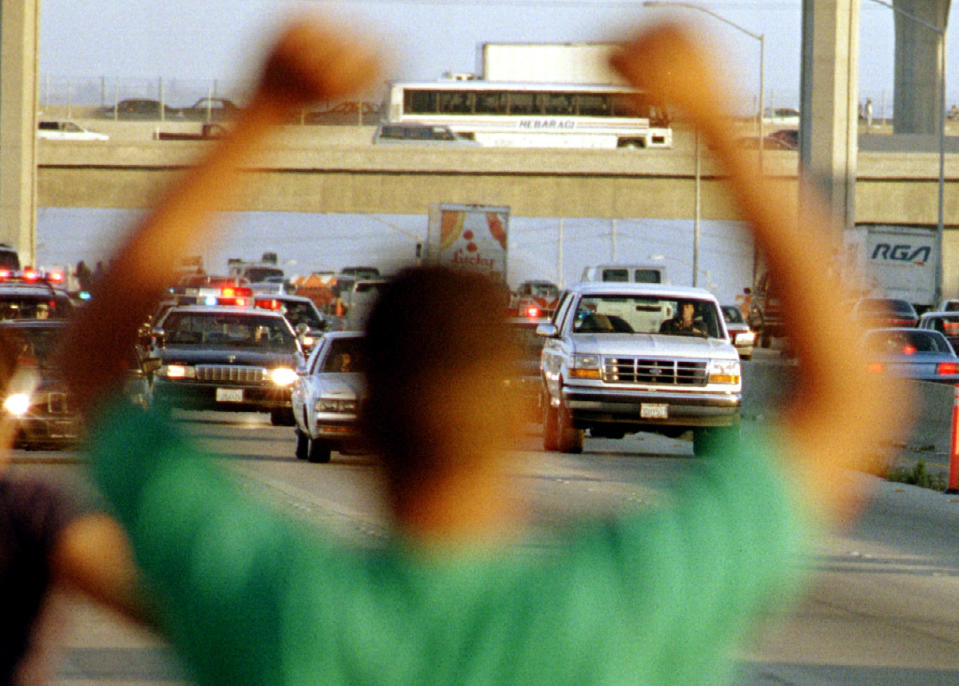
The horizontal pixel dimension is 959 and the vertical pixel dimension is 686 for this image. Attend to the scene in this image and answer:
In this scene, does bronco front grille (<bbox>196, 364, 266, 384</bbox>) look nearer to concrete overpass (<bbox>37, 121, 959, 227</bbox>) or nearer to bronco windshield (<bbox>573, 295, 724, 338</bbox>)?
bronco windshield (<bbox>573, 295, 724, 338</bbox>)

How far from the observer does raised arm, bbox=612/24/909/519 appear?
2.41 metres

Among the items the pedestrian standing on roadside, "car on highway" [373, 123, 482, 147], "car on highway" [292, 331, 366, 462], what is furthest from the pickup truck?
"car on highway" [373, 123, 482, 147]

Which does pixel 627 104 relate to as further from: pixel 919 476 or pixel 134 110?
pixel 134 110

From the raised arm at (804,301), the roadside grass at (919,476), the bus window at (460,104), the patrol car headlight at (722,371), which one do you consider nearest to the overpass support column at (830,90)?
the patrol car headlight at (722,371)

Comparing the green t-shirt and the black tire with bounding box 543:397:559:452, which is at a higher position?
the green t-shirt

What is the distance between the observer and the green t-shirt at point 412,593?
7.39 ft

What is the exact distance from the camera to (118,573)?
2.84 m

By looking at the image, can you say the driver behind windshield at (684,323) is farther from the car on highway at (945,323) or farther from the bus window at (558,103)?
the bus window at (558,103)

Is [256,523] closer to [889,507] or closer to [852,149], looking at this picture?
[889,507]

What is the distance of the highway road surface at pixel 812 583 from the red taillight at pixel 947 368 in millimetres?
11164

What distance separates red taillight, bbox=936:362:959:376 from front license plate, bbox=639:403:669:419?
11.5 metres

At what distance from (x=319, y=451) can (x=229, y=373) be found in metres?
4.89

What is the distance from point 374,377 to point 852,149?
1942 inches

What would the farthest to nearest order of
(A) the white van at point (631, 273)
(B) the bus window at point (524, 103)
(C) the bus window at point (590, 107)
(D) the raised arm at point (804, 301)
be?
(B) the bus window at point (524, 103) < (C) the bus window at point (590, 107) < (A) the white van at point (631, 273) < (D) the raised arm at point (804, 301)
